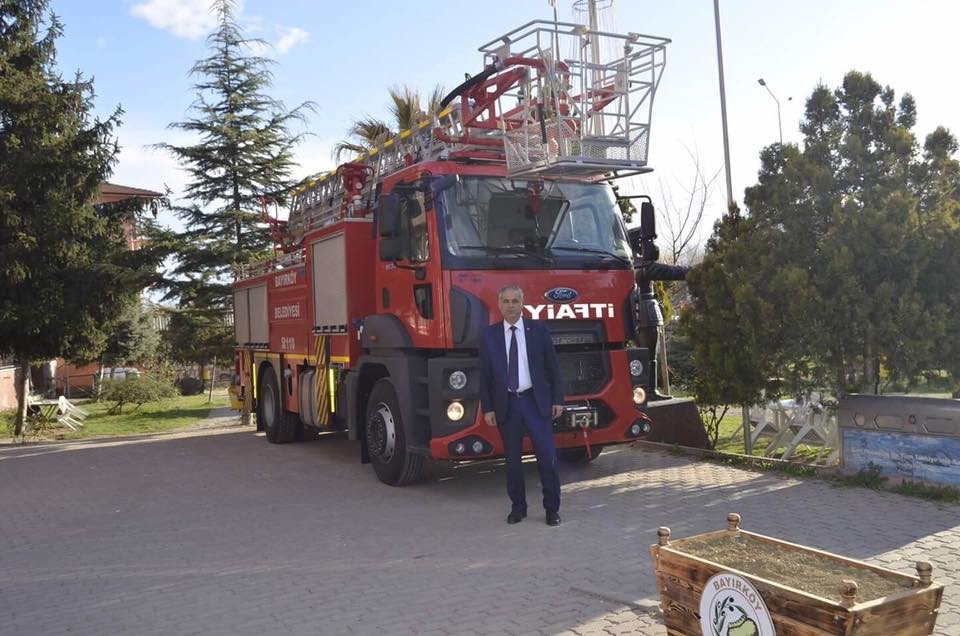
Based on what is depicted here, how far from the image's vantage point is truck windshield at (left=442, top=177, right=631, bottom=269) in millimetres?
8172

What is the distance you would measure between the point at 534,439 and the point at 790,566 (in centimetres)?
324

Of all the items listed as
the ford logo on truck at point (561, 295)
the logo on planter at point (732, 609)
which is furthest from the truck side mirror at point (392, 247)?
the logo on planter at point (732, 609)

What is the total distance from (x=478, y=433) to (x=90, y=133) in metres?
11.3

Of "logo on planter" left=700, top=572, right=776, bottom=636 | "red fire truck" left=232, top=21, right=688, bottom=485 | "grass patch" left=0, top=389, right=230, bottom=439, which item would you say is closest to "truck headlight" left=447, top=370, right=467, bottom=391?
"red fire truck" left=232, top=21, right=688, bottom=485

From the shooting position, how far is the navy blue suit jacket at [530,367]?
700 centimetres

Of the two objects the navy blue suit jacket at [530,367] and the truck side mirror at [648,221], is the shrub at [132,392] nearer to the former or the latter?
the truck side mirror at [648,221]

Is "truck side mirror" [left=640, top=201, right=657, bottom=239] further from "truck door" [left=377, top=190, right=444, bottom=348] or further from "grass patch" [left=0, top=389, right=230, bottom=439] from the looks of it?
"grass patch" [left=0, top=389, right=230, bottom=439]

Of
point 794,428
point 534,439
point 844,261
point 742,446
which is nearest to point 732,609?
point 534,439

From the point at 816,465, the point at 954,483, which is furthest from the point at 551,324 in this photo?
the point at 954,483

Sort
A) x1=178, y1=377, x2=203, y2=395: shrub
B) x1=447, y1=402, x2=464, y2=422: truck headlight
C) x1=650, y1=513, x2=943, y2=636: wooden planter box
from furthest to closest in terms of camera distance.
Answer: x1=178, y1=377, x2=203, y2=395: shrub, x1=447, y1=402, x2=464, y2=422: truck headlight, x1=650, y1=513, x2=943, y2=636: wooden planter box

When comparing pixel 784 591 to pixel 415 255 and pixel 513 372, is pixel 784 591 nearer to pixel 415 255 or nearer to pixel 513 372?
pixel 513 372

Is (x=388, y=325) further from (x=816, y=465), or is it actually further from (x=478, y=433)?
(x=816, y=465)

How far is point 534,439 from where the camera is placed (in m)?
7.00

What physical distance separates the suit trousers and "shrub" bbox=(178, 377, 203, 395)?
89.8 feet
